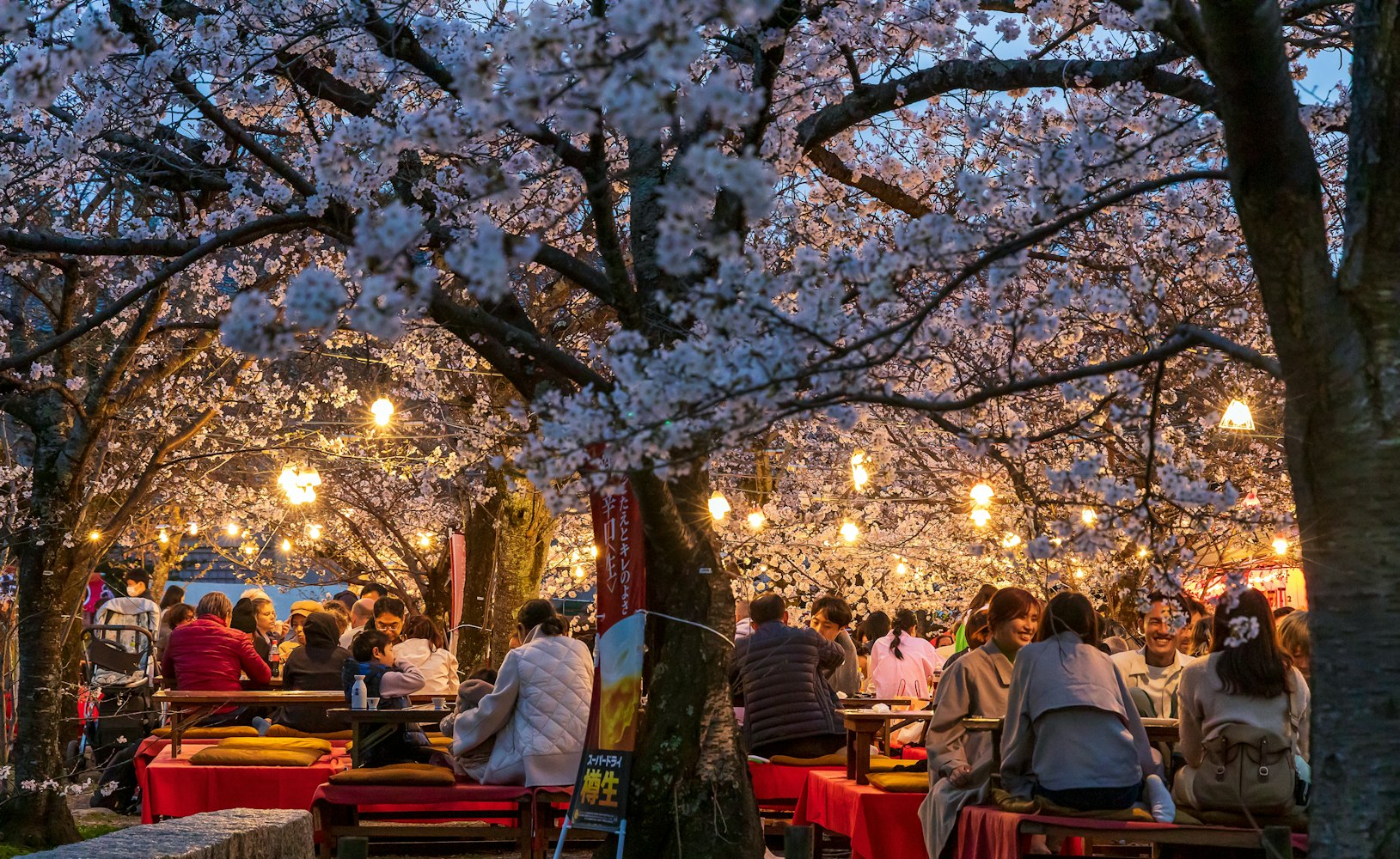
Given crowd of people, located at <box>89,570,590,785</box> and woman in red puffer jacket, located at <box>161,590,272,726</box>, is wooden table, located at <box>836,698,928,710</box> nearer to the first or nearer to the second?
crowd of people, located at <box>89,570,590,785</box>

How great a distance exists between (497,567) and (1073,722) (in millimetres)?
9386

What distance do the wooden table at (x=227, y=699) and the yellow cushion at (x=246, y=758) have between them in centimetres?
34

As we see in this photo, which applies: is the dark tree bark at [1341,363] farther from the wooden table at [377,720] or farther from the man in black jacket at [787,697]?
the wooden table at [377,720]

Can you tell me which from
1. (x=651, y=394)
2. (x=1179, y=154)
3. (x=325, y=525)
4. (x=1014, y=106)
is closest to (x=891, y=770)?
(x=1014, y=106)

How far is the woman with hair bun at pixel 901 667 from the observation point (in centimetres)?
1255

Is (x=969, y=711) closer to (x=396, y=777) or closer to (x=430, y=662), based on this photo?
(x=396, y=777)

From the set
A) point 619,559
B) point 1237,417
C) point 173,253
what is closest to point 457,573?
point 619,559

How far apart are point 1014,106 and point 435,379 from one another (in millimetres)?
7470

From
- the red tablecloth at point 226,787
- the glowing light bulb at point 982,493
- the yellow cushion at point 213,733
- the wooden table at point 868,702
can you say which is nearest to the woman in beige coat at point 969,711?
the wooden table at point 868,702

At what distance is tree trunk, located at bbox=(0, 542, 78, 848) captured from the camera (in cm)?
925

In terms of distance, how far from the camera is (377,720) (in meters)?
8.71

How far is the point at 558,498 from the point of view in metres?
4.03

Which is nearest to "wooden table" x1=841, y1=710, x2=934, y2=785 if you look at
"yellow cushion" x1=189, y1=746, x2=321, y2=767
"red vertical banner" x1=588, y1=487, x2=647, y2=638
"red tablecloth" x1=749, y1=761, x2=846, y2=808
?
"red tablecloth" x1=749, y1=761, x2=846, y2=808

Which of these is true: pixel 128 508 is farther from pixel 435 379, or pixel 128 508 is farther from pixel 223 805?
pixel 435 379
